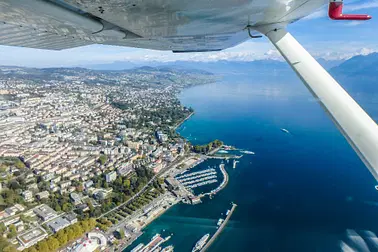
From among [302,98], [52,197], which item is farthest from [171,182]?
[302,98]

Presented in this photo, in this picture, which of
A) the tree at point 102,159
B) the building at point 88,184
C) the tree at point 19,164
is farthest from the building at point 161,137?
the tree at point 19,164

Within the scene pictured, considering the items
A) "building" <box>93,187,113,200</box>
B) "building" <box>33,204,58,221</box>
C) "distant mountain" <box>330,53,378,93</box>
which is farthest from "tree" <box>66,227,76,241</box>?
"distant mountain" <box>330,53,378,93</box>

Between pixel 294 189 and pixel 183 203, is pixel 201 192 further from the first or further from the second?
pixel 294 189

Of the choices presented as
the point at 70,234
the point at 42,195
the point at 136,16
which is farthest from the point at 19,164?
the point at 136,16

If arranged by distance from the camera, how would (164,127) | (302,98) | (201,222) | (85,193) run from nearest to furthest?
(201,222) < (85,193) < (164,127) < (302,98)

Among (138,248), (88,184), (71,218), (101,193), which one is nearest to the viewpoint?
(138,248)

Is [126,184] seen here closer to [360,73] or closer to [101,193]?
[101,193]
